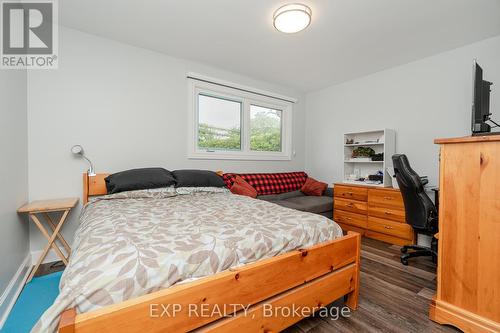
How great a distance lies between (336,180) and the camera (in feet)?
13.3

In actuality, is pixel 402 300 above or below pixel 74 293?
below

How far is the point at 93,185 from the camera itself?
7.89 ft

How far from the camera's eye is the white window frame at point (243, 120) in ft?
10.4

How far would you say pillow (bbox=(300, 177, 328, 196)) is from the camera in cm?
386

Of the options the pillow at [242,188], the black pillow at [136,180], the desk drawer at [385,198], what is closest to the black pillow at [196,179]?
the black pillow at [136,180]

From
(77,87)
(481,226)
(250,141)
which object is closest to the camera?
(481,226)

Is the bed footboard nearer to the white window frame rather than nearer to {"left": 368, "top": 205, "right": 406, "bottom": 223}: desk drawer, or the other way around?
{"left": 368, "top": 205, "right": 406, "bottom": 223}: desk drawer

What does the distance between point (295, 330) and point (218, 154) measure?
2473 mm

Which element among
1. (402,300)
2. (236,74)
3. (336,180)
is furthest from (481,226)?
(236,74)

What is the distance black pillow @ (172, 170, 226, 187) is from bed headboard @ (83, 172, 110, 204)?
0.74 metres

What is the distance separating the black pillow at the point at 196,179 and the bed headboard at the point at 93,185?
739 mm

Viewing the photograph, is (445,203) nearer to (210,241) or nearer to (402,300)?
(402,300)

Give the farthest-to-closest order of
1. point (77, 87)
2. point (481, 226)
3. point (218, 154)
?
1. point (218, 154)
2. point (77, 87)
3. point (481, 226)

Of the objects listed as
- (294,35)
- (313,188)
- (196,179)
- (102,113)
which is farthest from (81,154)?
(313,188)
